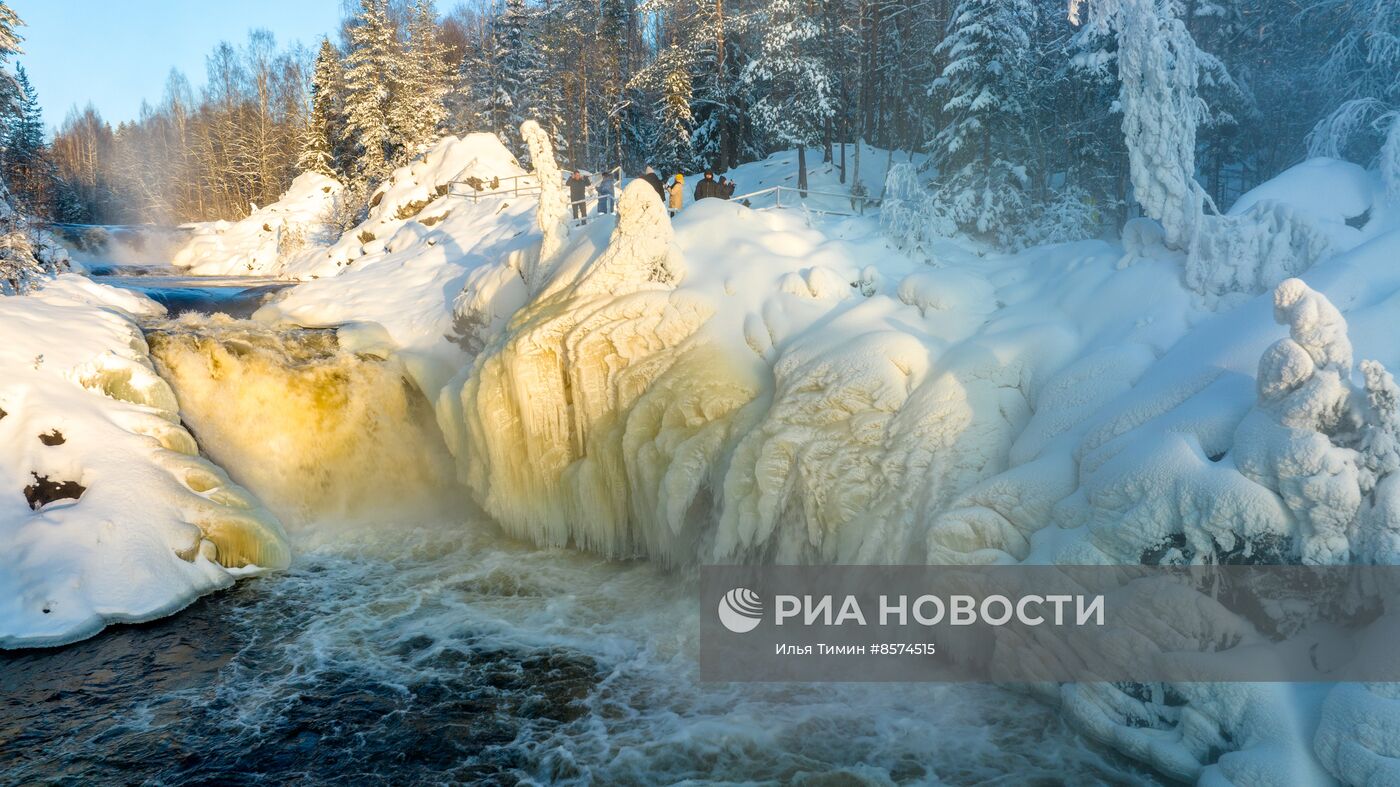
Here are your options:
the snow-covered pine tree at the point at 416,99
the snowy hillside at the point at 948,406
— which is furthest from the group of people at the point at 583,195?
the snow-covered pine tree at the point at 416,99

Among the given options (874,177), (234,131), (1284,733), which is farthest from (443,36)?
(1284,733)

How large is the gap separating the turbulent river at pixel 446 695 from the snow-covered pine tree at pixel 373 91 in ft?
80.0

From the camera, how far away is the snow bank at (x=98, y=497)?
1106 cm

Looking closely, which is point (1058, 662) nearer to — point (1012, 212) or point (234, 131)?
point (1012, 212)

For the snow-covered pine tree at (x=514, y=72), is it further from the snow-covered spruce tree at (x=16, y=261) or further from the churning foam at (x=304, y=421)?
the churning foam at (x=304, y=421)

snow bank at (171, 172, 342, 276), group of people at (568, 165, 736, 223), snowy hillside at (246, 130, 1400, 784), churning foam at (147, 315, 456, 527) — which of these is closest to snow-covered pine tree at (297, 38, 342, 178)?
snow bank at (171, 172, 342, 276)

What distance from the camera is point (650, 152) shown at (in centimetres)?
3666

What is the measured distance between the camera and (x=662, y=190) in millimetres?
19125

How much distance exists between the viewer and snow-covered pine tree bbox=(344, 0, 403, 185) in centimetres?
3631

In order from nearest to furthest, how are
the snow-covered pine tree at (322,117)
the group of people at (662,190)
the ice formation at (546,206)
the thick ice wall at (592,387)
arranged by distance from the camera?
the thick ice wall at (592,387)
the ice formation at (546,206)
the group of people at (662,190)
the snow-covered pine tree at (322,117)

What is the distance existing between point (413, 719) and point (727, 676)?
11.5 ft

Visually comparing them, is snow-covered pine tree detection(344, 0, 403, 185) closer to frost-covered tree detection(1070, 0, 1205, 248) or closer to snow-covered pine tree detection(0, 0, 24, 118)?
snow-covered pine tree detection(0, 0, 24, 118)

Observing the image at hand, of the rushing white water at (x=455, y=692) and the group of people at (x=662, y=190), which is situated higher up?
the group of people at (x=662, y=190)

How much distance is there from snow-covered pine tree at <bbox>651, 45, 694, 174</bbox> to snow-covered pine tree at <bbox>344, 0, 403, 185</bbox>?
12.6 m
